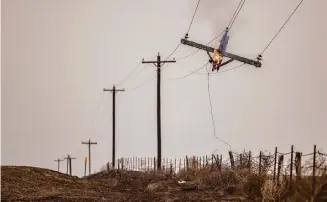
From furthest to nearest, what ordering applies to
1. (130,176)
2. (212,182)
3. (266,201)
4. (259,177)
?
(130,176), (212,182), (259,177), (266,201)

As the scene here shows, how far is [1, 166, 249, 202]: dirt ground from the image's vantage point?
1313cm

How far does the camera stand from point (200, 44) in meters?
20.5

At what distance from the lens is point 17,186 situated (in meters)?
15.3

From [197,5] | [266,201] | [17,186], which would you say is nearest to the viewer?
[266,201]

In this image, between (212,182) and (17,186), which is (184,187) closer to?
(212,182)

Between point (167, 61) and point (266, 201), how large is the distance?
19621 mm

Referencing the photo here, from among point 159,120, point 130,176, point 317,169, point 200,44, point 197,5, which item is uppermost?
point 197,5

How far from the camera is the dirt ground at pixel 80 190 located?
1313cm

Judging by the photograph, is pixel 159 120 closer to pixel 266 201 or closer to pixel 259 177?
pixel 259 177

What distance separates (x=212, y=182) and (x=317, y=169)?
7528 millimetres

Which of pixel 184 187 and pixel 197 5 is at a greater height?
pixel 197 5

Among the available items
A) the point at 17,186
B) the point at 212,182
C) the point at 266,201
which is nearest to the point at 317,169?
the point at 266,201

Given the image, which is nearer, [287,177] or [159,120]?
[287,177]

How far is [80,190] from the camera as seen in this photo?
16.5 m
